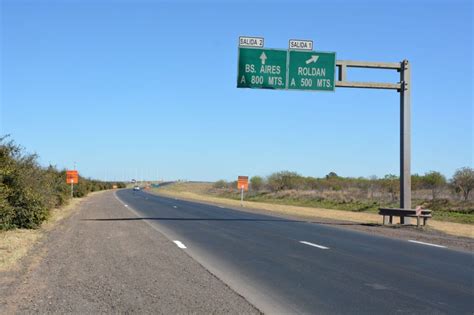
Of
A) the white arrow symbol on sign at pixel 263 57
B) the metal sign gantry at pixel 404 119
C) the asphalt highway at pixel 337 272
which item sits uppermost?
the white arrow symbol on sign at pixel 263 57

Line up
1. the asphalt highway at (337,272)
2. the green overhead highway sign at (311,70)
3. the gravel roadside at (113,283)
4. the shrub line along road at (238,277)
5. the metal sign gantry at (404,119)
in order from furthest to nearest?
the metal sign gantry at (404,119)
the green overhead highway sign at (311,70)
the asphalt highway at (337,272)
the shrub line along road at (238,277)
the gravel roadside at (113,283)

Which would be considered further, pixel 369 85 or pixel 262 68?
pixel 369 85

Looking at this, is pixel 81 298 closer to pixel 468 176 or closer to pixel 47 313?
pixel 47 313

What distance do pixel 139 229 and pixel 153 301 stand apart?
45.3 ft

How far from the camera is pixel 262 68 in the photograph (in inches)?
981

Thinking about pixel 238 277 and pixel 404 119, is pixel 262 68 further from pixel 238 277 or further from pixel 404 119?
pixel 238 277

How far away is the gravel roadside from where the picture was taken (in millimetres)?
8094

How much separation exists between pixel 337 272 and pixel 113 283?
4.57 meters

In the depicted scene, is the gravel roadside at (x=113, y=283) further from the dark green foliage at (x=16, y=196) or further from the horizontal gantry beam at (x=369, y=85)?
the horizontal gantry beam at (x=369, y=85)

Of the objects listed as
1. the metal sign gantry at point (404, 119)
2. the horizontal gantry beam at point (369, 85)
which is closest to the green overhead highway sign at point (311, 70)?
the horizontal gantry beam at point (369, 85)

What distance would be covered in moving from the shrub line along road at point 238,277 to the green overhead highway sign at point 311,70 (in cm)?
923

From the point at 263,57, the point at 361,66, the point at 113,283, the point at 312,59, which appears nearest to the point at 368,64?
the point at 361,66

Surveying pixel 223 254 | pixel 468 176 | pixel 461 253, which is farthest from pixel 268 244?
pixel 468 176

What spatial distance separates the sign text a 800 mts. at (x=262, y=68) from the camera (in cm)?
2470
